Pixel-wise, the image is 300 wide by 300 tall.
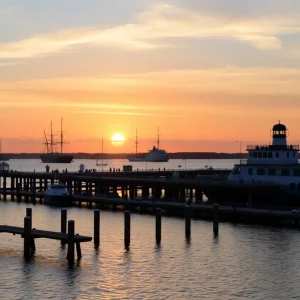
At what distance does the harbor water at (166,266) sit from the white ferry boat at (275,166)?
1436 cm

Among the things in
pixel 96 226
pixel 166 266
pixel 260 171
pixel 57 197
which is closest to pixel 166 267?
pixel 166 266

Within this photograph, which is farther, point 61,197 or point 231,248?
point 61,197

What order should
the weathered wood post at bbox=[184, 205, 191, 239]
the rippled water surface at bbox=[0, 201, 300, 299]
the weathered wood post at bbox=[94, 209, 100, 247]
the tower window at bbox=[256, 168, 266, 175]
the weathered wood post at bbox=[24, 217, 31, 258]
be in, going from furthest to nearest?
1. the tower window at bbox=[256, 168, 266, 175]
2. the weathered wood post at bbox=[184, 205, 191, 239]
3. the weathered wood post at bbox=[94, 209, 100, 247]
4. the weathered wood post at bbox=[24, 217, 31, 258]
5. the rippled water surface at bbox=[0, 201, 300, 299]

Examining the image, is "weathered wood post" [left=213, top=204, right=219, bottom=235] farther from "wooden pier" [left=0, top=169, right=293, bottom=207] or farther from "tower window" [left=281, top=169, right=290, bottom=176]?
"tower window" [left=281, top=169, right=290, bottom=176]

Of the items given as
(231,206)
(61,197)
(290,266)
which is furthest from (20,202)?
(290,266)

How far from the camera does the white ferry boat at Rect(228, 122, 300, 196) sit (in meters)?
82.5

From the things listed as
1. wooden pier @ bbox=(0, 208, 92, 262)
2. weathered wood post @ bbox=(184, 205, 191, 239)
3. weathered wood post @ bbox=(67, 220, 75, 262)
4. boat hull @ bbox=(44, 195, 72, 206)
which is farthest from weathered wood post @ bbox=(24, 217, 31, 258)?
boat hull @ bbox=(44, 195, 72, 206)

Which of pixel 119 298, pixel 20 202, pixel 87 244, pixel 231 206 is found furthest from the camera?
pixel 20 202

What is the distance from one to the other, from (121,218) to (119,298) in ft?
119

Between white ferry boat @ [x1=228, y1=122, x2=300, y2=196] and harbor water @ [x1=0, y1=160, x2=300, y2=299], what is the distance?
1436 cm

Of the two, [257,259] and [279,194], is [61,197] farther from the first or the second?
[257,259]

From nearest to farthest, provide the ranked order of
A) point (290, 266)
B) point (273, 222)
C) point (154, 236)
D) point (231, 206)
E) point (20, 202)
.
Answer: point (290, 266) → point (154, 236) → point (273, 222) → point (231, 206) → point (20, 202)

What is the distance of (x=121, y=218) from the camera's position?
258 feet

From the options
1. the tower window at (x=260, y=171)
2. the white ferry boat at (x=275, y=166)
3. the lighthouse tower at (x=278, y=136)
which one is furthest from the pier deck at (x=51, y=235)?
the lighthouse tower at (x=278, y=136)
